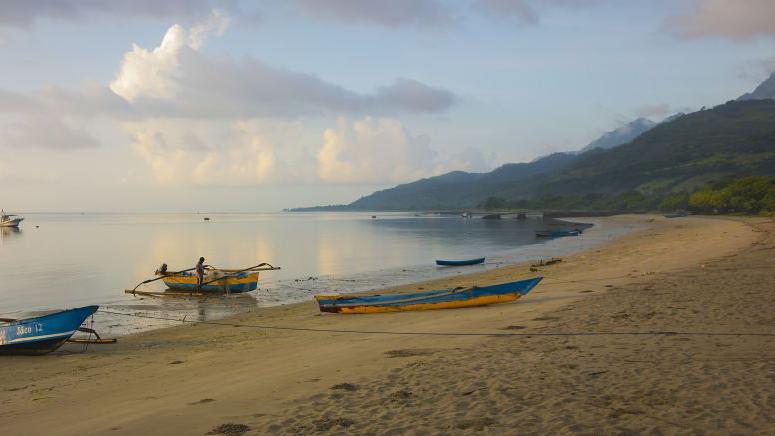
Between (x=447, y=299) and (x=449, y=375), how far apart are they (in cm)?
1008

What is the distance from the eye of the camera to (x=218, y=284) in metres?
32.2

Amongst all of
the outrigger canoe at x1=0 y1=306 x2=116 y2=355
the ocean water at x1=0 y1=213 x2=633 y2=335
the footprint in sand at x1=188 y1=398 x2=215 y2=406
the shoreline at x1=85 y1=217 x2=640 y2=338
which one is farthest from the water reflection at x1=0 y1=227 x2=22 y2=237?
the footprint in sand at x1=188 y1=398 x2=215 y2=406

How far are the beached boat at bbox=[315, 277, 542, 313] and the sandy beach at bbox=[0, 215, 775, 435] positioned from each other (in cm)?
61

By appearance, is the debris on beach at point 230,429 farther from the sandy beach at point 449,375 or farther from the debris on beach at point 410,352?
the debris on beach at point 410,352

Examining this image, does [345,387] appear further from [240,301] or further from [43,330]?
[240,301]

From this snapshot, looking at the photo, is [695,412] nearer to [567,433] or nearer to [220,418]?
[567,433]

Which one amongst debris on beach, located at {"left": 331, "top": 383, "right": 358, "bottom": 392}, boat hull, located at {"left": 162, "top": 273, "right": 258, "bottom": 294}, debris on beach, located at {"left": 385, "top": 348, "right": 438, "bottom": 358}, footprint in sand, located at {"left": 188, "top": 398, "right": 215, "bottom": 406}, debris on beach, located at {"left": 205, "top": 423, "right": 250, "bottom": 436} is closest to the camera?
debris on beach, located at {"left": 205, "top": 423, "right": 250, "bottom": 436}

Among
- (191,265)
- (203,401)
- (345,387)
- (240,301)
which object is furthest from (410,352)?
(191,265)

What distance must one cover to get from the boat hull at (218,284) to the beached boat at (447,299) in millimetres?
13033

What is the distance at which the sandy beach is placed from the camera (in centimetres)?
803

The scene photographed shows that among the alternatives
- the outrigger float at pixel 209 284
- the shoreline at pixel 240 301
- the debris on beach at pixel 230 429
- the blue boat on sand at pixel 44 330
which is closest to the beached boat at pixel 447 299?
the shoreline at pixel 240 301

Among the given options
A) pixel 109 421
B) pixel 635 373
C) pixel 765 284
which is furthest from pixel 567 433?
pixel 765 284

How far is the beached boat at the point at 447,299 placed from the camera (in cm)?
2025

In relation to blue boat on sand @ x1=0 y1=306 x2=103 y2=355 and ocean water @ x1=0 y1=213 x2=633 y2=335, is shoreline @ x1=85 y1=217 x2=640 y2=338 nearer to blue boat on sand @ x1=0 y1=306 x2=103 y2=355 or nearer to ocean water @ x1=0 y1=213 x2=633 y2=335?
ocean water @ x1=0 y1=213 x2=633 y2=335
